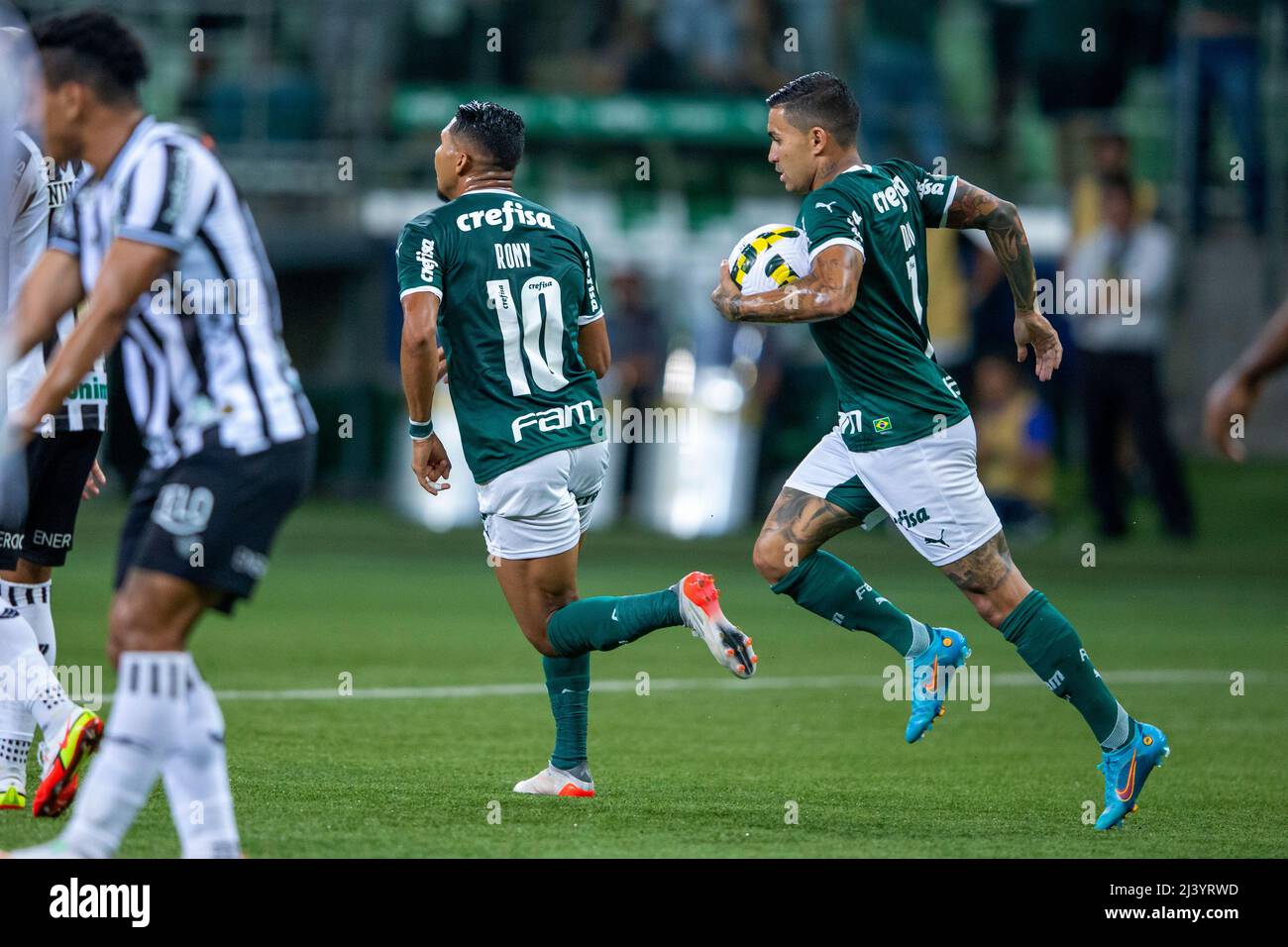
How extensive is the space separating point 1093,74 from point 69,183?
1777 cm

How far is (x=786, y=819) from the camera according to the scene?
6.93 meters

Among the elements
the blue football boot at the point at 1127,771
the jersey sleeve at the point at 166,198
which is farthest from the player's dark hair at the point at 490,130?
the blue football boot at the point at 1127,771

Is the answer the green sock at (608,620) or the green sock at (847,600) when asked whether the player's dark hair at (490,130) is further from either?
the green sock at (847,600)

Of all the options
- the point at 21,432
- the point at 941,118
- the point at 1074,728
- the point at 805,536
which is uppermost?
the point at 941,118

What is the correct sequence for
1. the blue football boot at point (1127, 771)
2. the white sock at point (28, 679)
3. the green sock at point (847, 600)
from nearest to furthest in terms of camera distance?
1. the blue football boot at point (1127, 771)
2. the white sock at point (28, 679)
3. the green sock at point (847, 600)

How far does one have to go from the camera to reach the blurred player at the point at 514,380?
7.23m

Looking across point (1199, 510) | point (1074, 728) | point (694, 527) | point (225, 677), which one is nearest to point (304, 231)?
point (694, 527)

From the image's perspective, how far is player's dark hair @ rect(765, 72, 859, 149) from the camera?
739 centimetres

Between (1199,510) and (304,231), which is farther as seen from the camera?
(304,231)

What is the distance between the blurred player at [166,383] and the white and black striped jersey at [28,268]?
176cm

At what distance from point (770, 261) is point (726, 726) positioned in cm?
290

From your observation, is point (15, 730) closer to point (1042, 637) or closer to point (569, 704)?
point (569, 704)

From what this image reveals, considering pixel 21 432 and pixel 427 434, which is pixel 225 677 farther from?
pixel 21 432

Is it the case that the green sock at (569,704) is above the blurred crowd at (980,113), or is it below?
below
